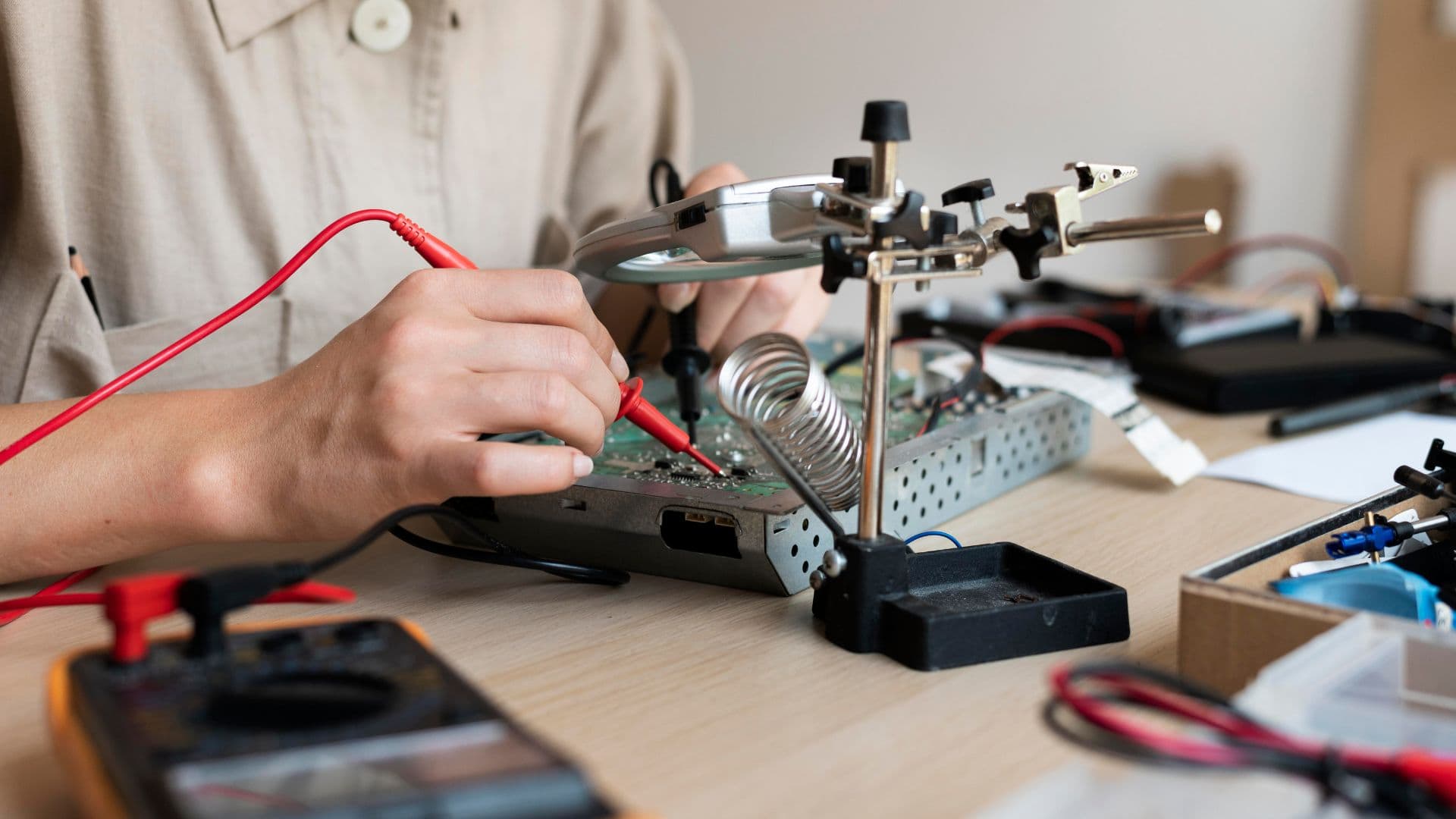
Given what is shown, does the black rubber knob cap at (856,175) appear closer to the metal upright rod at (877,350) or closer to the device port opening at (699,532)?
the metal upright rod at (877,350)

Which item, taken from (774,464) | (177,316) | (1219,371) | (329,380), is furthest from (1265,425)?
(177,316)

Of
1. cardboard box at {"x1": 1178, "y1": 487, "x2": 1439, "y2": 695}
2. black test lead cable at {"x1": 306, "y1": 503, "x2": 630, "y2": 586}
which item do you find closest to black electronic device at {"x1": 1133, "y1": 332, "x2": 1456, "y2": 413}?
cardboard box at {"x1": 1178, "y1": 487, "x2": 1439, "y2": 695}

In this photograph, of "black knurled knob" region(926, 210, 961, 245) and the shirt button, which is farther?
the shirt button

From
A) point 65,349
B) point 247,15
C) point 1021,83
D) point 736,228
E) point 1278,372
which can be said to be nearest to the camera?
point 736,228

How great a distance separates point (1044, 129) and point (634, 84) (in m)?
0.92

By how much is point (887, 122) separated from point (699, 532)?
0.79 ft

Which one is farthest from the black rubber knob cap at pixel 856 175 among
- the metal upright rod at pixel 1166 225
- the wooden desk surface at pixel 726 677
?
the wooden desk surface at pixel 726 677

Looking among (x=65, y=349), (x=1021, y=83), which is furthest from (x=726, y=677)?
(x=1021, y=83)

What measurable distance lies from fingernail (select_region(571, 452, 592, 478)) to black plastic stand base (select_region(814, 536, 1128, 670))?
0.44ft

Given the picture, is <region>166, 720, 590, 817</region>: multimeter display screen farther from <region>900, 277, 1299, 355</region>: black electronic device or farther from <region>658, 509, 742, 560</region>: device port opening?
<region>900, 277, 1299, 355</region>: black electronic device

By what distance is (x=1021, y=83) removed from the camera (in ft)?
6.42

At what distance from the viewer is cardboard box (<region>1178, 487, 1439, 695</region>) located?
1.55 ft

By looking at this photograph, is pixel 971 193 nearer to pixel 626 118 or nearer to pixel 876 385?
pixel 876 385

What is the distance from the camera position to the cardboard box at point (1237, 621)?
47 centimetres
